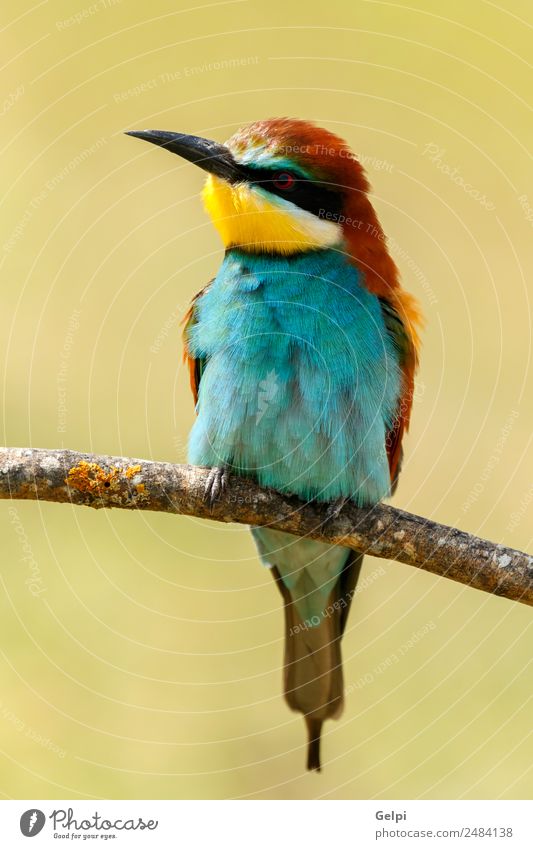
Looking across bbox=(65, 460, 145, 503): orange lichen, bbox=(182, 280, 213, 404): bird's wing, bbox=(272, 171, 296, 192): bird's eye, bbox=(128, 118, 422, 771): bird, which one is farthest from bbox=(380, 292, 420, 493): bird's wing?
bbox=(65, 460, 145, 503): orange lichen

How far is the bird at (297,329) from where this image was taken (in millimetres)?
3064

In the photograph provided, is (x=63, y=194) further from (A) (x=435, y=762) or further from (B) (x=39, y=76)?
(A) (x=435, y=762)

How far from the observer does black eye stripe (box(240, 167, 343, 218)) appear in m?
3.19

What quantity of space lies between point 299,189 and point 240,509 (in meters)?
1.09

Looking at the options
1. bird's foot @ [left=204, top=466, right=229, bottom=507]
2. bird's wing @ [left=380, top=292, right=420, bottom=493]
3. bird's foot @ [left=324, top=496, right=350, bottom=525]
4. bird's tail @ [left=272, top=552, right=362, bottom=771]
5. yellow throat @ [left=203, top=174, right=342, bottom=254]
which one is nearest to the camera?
bird's foot @ [left=204, top=466, right=229, bottom=507]

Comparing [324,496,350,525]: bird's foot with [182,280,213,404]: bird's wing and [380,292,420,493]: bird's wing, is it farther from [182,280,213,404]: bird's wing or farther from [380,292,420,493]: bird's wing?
[182,280,213,404]: bird's wing

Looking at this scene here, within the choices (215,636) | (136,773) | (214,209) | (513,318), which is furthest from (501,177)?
(136,773)

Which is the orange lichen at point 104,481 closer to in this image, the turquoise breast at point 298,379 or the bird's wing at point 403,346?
the turquoise breast at point 298,379

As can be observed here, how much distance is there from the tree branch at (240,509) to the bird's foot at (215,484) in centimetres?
2

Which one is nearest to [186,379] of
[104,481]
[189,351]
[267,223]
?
[189,351]

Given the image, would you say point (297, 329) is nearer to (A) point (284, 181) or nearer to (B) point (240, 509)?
(A) point (284, 181)

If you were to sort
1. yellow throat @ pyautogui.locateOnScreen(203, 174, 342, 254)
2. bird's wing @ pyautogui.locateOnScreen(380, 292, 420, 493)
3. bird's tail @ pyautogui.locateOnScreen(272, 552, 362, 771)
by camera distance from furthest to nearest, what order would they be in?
bird's tail @ pyautogui.locateOnScreen(272, 552, 362, 771) → bird's wing @ pyautogui.locateOnScreen(380, 292, 420, 493) → yellow throat @ pyautogui.locateOnScreen(203, 174, 342, 254)

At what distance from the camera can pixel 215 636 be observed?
160 inches

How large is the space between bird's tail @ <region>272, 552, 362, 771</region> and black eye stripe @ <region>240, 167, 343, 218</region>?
4.32ft
